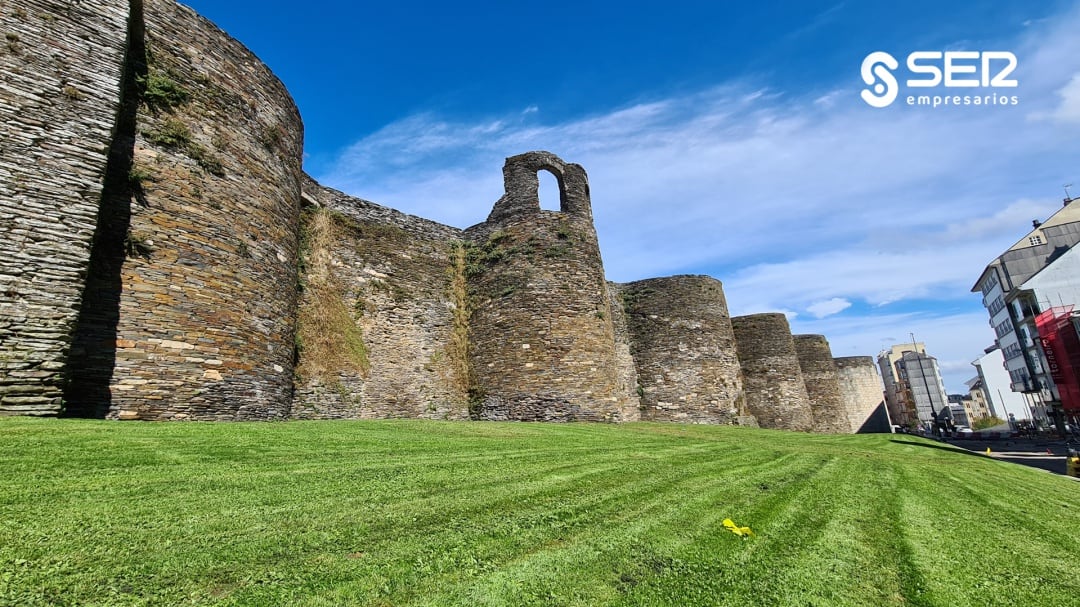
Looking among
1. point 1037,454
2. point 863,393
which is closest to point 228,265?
point 1037,454

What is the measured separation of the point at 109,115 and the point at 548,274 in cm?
1128

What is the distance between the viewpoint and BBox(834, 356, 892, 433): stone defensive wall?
123 feet

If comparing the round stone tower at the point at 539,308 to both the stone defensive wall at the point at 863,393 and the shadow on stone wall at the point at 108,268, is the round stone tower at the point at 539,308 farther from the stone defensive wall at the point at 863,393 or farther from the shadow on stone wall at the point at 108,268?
the stone defensive wall at the point at 863,393

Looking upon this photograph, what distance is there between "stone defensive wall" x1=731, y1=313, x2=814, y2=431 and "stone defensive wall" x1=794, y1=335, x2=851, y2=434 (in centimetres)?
419

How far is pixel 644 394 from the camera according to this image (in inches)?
878

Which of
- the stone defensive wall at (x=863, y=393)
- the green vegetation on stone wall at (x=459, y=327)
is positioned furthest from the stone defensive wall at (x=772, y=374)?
the green vegetation on stone wall at (x=459, y=327)

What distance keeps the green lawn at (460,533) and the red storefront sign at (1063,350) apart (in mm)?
43138

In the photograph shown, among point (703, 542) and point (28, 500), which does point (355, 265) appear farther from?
point (703, 542)

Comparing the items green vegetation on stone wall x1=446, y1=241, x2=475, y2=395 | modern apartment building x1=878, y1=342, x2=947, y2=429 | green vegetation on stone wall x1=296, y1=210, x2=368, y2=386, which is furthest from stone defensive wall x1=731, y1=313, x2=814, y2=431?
modern apartment building x1=878, y1=342, x2=947, y2=429

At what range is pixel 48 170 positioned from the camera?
22.7 ft

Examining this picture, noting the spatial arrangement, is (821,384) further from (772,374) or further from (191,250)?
(191,250)

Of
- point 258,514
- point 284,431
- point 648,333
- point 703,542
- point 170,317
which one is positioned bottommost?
point 703,542

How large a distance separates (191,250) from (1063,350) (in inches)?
2068

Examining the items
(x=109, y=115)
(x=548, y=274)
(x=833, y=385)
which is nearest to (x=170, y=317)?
(x=109, y=115)
